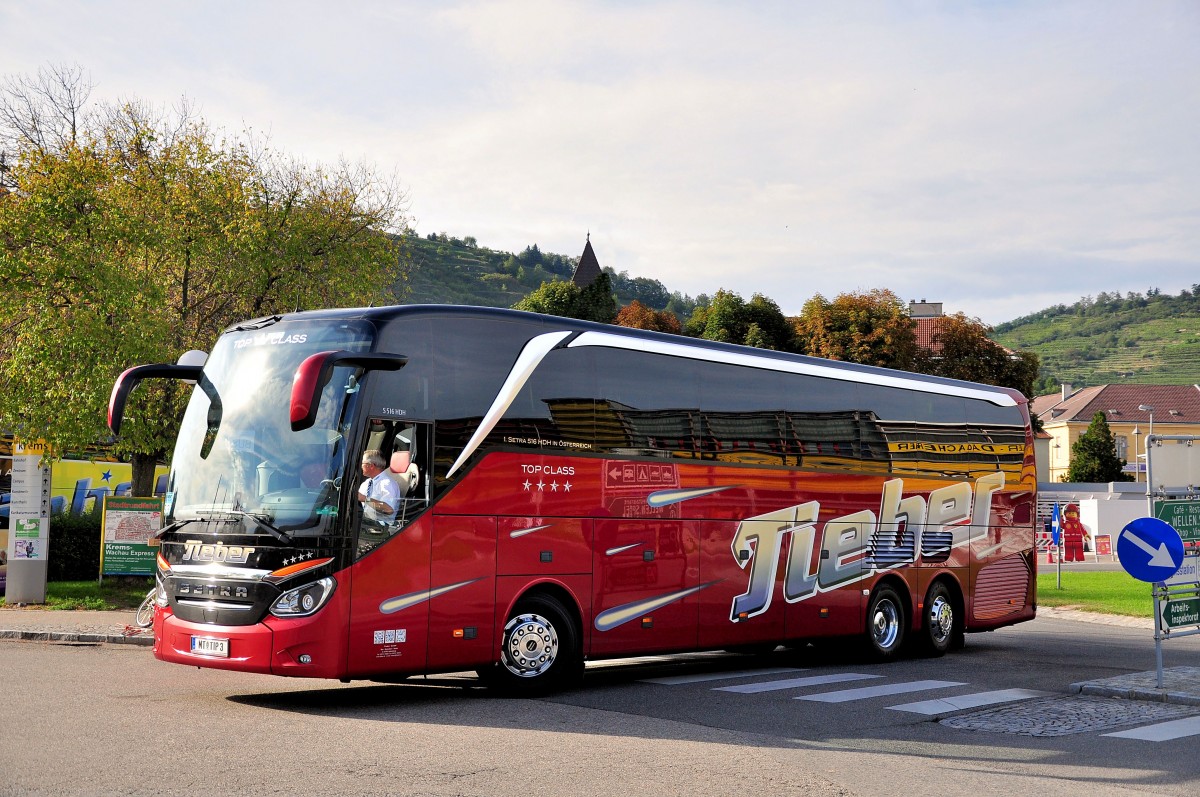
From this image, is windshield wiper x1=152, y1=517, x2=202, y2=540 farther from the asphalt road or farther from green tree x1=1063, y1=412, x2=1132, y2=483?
green tree x1=1063, y1=412, x2=1132, y2=483

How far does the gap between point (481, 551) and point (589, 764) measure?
359 centimetres

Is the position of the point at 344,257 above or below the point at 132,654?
Answer: above

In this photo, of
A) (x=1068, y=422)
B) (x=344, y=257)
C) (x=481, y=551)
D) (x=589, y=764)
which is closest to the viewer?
(x=589, y=764)

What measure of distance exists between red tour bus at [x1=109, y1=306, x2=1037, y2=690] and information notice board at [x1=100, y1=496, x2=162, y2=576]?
1178cm

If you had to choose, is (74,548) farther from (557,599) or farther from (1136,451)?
(1136,451)

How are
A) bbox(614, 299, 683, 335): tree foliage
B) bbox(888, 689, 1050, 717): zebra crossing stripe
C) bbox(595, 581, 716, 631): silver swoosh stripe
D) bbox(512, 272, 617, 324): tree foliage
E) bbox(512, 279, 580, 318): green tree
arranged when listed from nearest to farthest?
1. bbox(888, 689, 1050, 717): zebra crossing stripe
2. bbox(595, 581, 716, 631): silver swoosh stripe
3. bbox(614, 299, 683, 335): tree foliage
4. bbox(512, 272, 617, 324): tree foliage
5. bbox(512, 279, 580, 318): green tree

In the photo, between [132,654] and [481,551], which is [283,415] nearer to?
[481,551]

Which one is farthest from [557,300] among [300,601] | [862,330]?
[300,601]

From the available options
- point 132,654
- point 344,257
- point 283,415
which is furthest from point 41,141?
point 283,415

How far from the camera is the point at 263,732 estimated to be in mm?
9359

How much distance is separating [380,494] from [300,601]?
1.15 m

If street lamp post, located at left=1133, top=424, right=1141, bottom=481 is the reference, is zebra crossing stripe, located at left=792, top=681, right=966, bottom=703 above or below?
below

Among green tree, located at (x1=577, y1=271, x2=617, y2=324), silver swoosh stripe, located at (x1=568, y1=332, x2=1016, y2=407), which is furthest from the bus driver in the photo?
green tree, located at (x1=577, y1=271, x2=617, y2=324)

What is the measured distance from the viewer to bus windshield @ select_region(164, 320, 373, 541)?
420 inches
